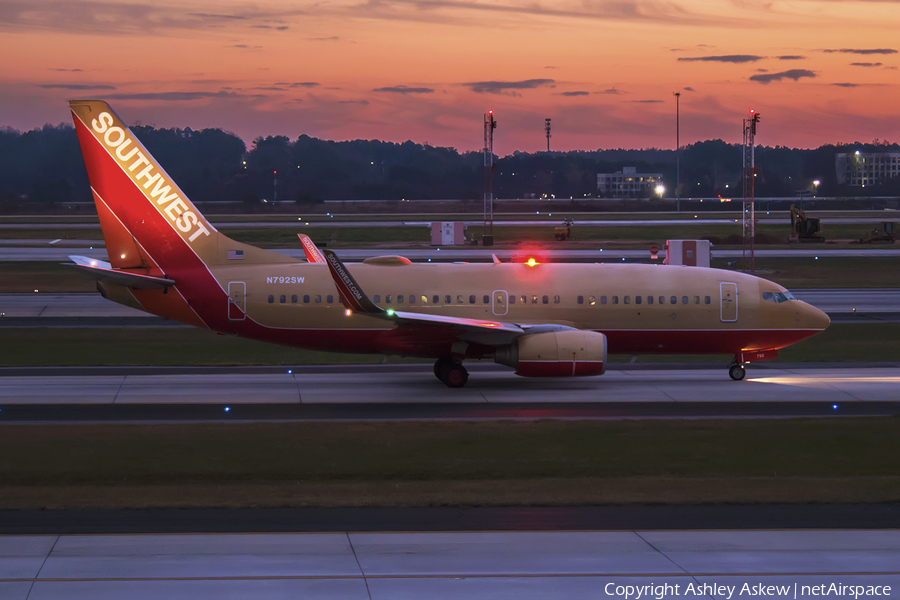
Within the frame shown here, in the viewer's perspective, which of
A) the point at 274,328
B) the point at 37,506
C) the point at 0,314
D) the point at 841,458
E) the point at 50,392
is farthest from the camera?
the point at 0,314

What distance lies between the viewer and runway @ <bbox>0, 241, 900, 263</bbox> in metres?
78.4

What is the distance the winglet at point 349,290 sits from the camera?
94.3ft

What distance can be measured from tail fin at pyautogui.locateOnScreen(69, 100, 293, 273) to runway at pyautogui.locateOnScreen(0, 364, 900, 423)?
14.5ft

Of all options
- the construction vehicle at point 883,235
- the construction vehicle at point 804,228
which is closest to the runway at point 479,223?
the construction vehicle at point 804,228

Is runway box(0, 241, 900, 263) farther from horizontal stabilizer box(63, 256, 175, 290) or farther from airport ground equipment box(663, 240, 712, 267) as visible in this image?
horizontal stabilizer box(63, 256, 175, 290)

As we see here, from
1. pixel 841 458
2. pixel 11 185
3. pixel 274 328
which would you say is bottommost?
pixel 841 458

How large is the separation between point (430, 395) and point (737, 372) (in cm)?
1124

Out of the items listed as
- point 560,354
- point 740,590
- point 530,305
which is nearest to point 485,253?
point 530,305

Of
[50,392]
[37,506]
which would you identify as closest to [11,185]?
[50,392]

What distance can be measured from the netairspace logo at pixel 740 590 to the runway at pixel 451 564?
0.03 meters

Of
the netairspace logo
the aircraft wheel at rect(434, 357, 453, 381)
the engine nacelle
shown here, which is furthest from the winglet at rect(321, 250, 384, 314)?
the netairspace logo

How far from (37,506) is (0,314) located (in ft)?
115

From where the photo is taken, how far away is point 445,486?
19.3m

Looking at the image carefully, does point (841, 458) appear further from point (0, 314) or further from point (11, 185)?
point (11, 185)
